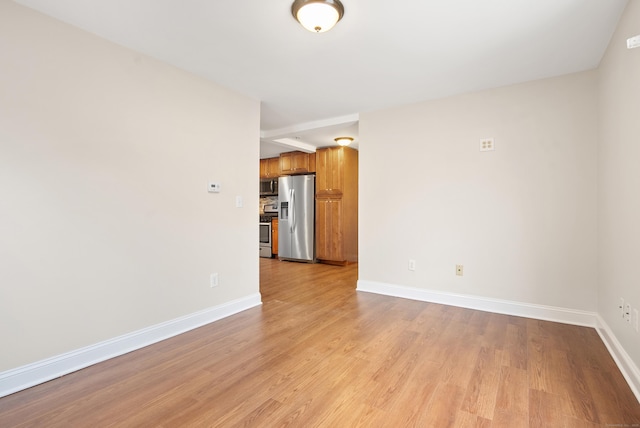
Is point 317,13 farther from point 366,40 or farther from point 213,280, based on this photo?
point 213,280

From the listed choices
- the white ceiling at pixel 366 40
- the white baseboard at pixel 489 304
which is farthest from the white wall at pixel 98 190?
the white baseboard at pixel 489 304

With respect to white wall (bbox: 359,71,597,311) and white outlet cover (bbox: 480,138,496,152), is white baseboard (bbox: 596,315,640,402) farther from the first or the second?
white outlet cover (bbox: 480,138,496,152)

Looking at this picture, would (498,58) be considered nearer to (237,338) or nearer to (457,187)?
(457,187)

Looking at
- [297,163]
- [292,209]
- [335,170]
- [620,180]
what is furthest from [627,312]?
[297,163]

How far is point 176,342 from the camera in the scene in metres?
2.39

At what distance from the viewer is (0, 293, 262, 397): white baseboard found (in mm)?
1732

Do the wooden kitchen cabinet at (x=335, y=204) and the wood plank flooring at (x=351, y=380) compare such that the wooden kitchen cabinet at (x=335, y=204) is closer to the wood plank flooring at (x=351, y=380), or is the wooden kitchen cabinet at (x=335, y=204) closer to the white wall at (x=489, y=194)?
the white wall at (x=489, y=194)

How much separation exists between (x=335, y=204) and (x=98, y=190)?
12.8ft

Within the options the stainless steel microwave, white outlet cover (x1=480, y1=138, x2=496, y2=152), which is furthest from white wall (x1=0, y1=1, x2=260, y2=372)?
the stainless steel microwave

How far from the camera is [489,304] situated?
9.98ft

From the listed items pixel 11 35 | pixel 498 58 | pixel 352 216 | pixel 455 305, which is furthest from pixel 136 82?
pixel 352 216

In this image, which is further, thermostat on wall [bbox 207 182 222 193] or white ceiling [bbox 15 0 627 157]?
thermostat on wall [bbox 207 182 222 193]

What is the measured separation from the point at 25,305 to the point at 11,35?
5.16 feet

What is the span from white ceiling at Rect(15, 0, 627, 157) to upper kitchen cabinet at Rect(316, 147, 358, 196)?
2.30 meters
